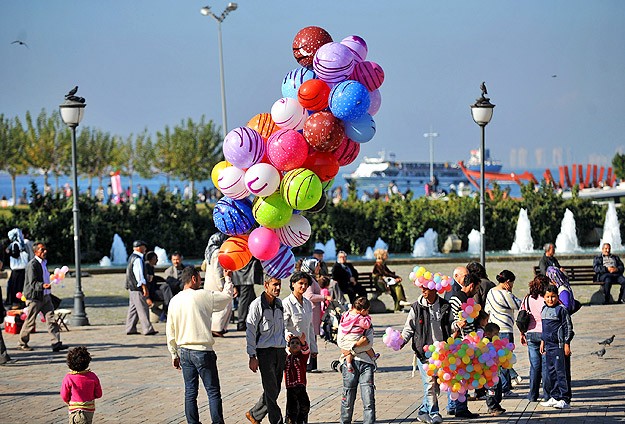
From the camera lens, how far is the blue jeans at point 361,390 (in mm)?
9836

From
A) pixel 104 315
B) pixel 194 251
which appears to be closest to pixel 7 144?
pixel 194 251

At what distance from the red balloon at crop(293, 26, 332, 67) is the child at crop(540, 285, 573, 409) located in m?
3.62

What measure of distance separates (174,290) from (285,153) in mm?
8557

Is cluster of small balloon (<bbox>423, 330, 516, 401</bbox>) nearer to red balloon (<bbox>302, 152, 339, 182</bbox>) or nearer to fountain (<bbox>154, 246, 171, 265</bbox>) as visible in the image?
red balloon (<bbox>302, 152, 339, 182</bbox>)

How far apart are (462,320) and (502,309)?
50.8 inches

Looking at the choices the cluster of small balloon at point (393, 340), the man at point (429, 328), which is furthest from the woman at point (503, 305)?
the cluster of small balloon at point (393, 340)

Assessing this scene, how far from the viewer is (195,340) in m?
9.57

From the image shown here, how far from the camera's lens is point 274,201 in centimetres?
984

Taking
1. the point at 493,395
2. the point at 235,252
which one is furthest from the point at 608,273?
the point at 235,252

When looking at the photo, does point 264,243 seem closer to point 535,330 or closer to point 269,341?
point 269,341

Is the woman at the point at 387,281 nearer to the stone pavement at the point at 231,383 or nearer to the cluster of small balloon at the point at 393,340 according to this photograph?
the stone pavement at the point at 231,383

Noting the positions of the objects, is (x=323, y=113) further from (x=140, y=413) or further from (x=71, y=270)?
(x=71, y=270)

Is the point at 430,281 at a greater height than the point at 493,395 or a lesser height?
greater

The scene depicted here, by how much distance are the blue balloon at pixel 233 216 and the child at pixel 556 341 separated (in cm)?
341
